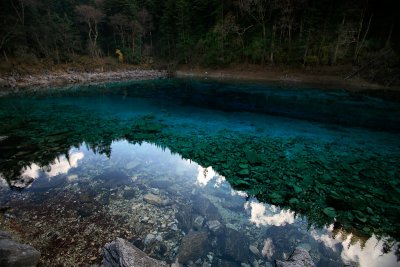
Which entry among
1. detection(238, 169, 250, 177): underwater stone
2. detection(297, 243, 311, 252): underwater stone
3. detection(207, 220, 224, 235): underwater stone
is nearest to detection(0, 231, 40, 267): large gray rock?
detection(207, 220, 224, 235): underwater stone

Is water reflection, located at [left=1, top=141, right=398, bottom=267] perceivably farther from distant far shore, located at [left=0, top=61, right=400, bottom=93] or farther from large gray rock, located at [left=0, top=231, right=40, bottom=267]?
distant far shore, located at [left=0, top=61, right=400, bottom=93]

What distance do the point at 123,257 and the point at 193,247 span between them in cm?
191

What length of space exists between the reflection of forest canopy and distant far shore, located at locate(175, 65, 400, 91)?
21.7 m

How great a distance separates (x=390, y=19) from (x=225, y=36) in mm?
24242

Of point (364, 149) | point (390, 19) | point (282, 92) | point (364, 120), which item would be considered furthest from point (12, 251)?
point (390, 19)

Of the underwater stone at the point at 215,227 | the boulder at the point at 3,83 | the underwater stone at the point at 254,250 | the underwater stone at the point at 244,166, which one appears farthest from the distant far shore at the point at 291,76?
the underwater stone at the point at 254,250

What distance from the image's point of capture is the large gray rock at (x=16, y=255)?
14.5ft

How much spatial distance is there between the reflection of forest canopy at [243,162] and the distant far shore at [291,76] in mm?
21687

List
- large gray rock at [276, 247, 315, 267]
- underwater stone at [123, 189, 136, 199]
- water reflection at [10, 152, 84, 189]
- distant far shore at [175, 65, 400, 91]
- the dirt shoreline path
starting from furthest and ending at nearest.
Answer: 1. the dirt shoreline path
2. distant far shore at [175, 65, 400, 91]
3. water reflection at [10, 152, 84, 189]
4. underwater stone at [123, 189, 136, 199]
5. large gray rock at [276, 247, 315, 267]

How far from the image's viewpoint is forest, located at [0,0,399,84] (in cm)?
3284

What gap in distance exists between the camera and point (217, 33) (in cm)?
4506

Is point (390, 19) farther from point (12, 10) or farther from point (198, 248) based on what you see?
point (12, 10)

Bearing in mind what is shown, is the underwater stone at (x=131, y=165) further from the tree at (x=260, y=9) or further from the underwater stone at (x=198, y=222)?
the tree at (x=260, y=9)

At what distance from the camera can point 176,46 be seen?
163ft
